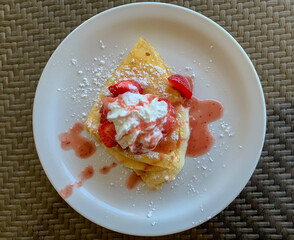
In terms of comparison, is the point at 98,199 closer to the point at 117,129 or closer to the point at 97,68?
the point at 117,129

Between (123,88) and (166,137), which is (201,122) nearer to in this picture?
(166,137)

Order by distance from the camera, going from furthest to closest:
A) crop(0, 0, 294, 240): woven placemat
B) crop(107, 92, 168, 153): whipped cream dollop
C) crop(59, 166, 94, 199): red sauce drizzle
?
crop(0, 0, 294, 240): woven placemat → crop(59, 166, 94, 199): red sauce drizzle → crop(107, 92, 168, 153): whipped cream dollop

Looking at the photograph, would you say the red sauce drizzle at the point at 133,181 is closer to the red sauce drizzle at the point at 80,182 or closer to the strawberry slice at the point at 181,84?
the red sauce drizzle at the point at 80,182

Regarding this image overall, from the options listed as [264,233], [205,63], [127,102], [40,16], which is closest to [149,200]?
[127,102]

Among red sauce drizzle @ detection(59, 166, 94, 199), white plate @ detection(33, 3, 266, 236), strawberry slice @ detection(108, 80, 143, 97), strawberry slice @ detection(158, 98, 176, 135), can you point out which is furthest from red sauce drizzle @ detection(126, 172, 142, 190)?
strawberry slice @ detection(108, 80, 143, 97)

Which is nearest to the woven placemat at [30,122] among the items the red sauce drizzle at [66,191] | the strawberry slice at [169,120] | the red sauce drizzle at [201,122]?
the red sauce drizzle at [66,191]

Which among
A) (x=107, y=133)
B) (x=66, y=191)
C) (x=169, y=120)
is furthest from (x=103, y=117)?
(x=66, y=191)

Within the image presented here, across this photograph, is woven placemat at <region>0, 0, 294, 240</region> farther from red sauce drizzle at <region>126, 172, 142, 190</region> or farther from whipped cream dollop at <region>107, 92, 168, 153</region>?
whipped cream dollop at <region>107, 92, 168, 153</region>
